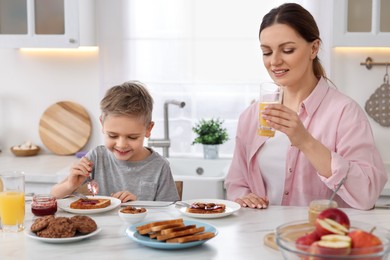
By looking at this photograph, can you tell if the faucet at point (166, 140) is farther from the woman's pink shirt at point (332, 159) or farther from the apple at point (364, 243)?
the apple at point (364, 243)

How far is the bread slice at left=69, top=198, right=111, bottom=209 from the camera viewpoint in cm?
209

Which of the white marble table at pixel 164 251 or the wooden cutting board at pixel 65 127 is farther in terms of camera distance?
the wooden cutting board at pixel 65 127

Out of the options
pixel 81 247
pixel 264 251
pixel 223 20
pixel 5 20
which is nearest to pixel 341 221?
pixel 264 251

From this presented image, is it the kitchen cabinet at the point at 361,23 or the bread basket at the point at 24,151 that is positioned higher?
the kitchen cabinet at the point at 361,23

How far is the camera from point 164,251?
170 centimetres

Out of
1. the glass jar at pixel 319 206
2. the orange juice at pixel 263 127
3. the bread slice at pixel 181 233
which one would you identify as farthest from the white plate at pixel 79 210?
the glass jar at pixel 319 206

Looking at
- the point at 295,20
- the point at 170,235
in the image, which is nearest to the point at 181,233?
the point at 170,235

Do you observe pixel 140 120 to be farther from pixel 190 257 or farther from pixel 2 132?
pixel 2 132

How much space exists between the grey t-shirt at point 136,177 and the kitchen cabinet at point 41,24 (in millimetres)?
1319

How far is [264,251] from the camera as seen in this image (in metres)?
1.69

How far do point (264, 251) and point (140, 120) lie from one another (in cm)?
89

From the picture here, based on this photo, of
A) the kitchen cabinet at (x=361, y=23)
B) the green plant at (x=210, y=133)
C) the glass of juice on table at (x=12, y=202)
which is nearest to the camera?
the glass of juice on table at (x=12, y=202)

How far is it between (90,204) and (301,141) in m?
0.72

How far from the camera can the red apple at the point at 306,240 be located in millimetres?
1295
